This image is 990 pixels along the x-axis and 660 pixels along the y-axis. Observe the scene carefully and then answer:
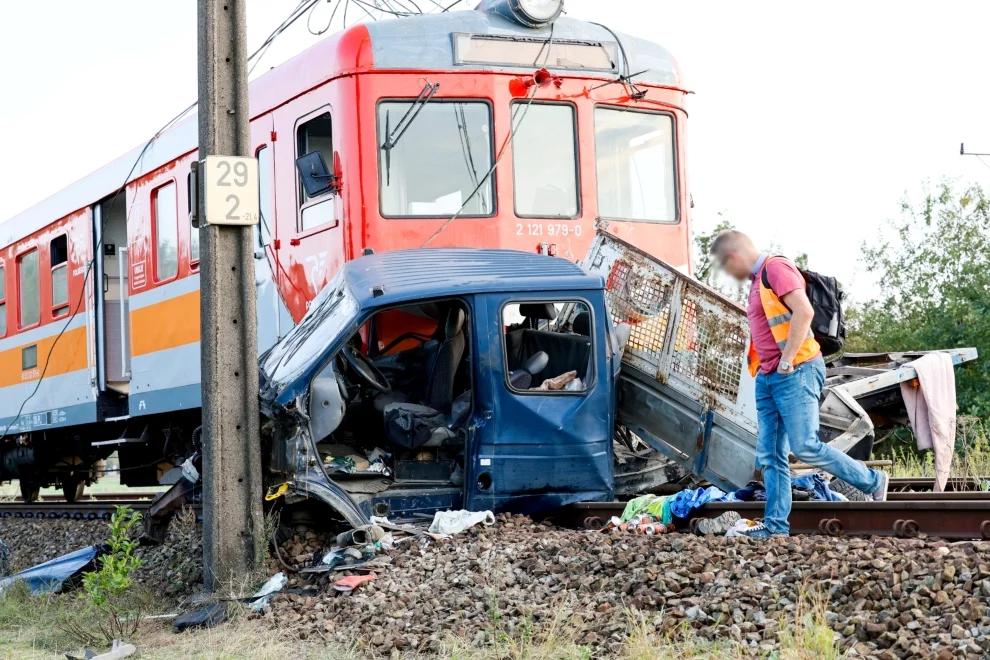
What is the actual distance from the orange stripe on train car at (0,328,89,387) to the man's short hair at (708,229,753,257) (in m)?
8.59

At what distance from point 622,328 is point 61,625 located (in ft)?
13.1

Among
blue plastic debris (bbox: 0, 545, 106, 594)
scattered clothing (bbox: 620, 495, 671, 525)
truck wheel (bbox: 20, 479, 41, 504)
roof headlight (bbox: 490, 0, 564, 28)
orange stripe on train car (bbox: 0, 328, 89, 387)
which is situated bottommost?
truck wheel (bbox: 20, 479, 41, 504)

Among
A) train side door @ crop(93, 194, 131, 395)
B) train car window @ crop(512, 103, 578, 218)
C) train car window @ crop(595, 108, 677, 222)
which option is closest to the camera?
train car window @ crop(512, 103, 578, 218)

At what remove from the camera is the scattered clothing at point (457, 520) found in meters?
7.53

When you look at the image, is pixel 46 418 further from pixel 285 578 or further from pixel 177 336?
A: pixel 285 578

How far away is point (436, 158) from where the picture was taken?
967cm

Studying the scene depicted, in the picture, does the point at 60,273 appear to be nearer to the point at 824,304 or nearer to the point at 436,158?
the point at 436,158

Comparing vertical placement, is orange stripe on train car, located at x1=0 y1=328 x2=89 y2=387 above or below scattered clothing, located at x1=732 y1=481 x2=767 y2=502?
above

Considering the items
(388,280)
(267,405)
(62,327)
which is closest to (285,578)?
(267,405)

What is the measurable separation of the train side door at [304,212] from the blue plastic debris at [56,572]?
246 cm

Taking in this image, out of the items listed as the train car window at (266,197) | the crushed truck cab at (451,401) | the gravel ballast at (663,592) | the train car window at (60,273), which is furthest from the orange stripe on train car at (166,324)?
the gravel ballast at (663,592)

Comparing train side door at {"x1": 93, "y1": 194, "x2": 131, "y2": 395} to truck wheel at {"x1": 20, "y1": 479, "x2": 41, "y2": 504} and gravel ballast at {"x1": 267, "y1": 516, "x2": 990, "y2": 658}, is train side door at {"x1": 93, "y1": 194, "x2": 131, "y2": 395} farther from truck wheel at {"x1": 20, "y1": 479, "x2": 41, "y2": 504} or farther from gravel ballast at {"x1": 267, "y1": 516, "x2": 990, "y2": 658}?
gravel ballast at {"x1": 267, "y1": 516, "x2": 990, "y2": 658}

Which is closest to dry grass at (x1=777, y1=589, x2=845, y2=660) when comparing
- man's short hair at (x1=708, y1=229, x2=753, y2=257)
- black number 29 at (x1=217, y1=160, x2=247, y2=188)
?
man's short hair at (x1=708, y1=229, x2=753, y2=257)

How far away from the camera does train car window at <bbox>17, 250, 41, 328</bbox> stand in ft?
50.4
